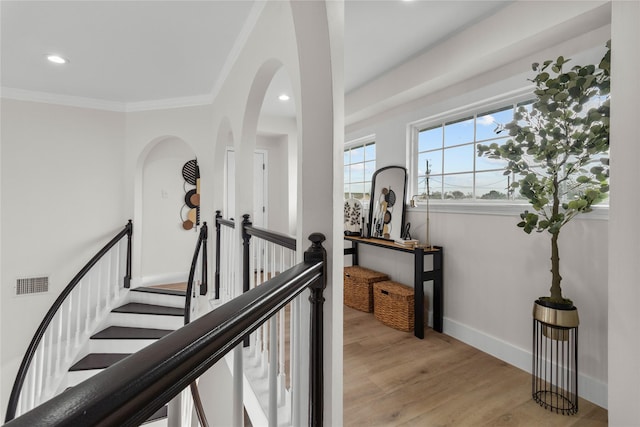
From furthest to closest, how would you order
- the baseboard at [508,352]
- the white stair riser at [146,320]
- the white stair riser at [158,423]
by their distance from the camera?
the white stair riser at [146,320] < the white stair riser at [158,423] < the baseboard at [508,352]

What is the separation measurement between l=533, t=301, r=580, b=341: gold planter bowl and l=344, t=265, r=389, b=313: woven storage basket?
178 cm

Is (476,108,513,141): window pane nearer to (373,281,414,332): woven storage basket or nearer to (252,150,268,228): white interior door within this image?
(373,281,414,332): woven storage basket

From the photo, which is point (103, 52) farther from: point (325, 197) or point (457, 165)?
point (457, 165)

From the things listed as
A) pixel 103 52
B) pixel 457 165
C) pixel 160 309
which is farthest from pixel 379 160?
pixel 160 309

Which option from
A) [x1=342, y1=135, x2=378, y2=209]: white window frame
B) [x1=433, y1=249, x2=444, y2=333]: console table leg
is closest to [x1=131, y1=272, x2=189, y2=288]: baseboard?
[x1=342, y1=135, x2=378, y2=209]: white window frame

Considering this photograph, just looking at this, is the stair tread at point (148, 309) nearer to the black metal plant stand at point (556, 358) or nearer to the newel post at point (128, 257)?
the newel post at point (128, 257)

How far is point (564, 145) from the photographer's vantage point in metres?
1.91

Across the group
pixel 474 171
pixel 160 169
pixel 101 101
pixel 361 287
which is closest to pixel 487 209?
pixel 474 171

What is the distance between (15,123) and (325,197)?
13.8 ft

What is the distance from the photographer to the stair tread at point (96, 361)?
345 cm

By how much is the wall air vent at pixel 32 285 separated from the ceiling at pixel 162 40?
2.11m

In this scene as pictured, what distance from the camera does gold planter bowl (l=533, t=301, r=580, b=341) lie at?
1.87 metres

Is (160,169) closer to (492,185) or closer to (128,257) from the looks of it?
(128,257)

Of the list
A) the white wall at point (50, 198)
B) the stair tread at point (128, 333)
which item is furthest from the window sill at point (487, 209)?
the white wall at point (50, 198)
